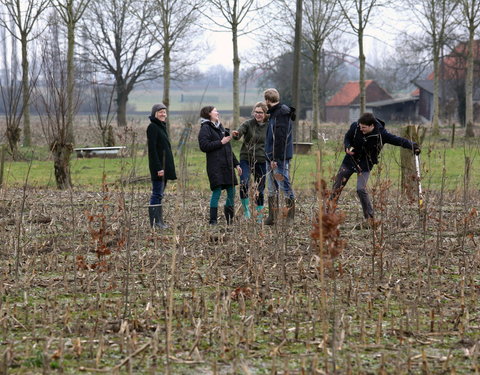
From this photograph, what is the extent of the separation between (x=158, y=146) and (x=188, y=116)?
1.10m

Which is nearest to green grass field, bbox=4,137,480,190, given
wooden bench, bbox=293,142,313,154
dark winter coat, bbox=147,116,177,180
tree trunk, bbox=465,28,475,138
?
wooden bench, bbox=293,142,313,154

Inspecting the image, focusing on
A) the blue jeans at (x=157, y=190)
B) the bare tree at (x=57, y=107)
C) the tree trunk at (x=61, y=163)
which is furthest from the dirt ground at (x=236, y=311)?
the tree trunk at (x=61, y=163)

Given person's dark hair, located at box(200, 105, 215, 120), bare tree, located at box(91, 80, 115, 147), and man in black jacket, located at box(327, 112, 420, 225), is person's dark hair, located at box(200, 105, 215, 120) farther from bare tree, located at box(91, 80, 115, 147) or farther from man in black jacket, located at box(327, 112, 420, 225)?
bare tree, located at box(91, 80, 115, 147)

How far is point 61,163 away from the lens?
12547 millimetres

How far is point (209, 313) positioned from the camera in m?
4.76

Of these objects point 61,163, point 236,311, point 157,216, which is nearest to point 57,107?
point 61,163

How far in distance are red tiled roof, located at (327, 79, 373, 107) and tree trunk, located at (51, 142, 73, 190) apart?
190 feet

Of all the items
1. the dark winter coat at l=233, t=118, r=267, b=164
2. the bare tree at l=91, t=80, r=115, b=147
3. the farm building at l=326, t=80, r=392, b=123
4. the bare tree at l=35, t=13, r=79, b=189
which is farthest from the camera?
the farm building at l=326, t=80, r=392, b=123

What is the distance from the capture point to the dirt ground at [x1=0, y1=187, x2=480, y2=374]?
3816 mm

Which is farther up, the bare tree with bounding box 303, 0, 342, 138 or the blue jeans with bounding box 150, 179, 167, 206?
the bare tree with bounding box 303, 0, 342, 138

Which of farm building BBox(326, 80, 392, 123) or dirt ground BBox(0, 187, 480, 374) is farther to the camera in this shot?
farm building BBox(326, 80, 392, 123)

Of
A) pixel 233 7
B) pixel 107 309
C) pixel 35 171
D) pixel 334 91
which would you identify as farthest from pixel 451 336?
pixel 334 91

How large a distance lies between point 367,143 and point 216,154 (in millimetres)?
1680

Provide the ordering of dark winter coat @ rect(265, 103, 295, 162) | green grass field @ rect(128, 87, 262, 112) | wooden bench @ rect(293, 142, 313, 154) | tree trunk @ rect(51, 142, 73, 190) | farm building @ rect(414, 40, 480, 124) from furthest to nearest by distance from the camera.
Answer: farm building @ rect(414, 40, 480, 124) → wooden bench @ rect(293, 142, 313, 154) → tree trunk @ rect(51, 142, 73, 190) → dark winter coat @ rect(265, 103, 295, 162) → green grass field @ rect(128, 87, 262, 112)
